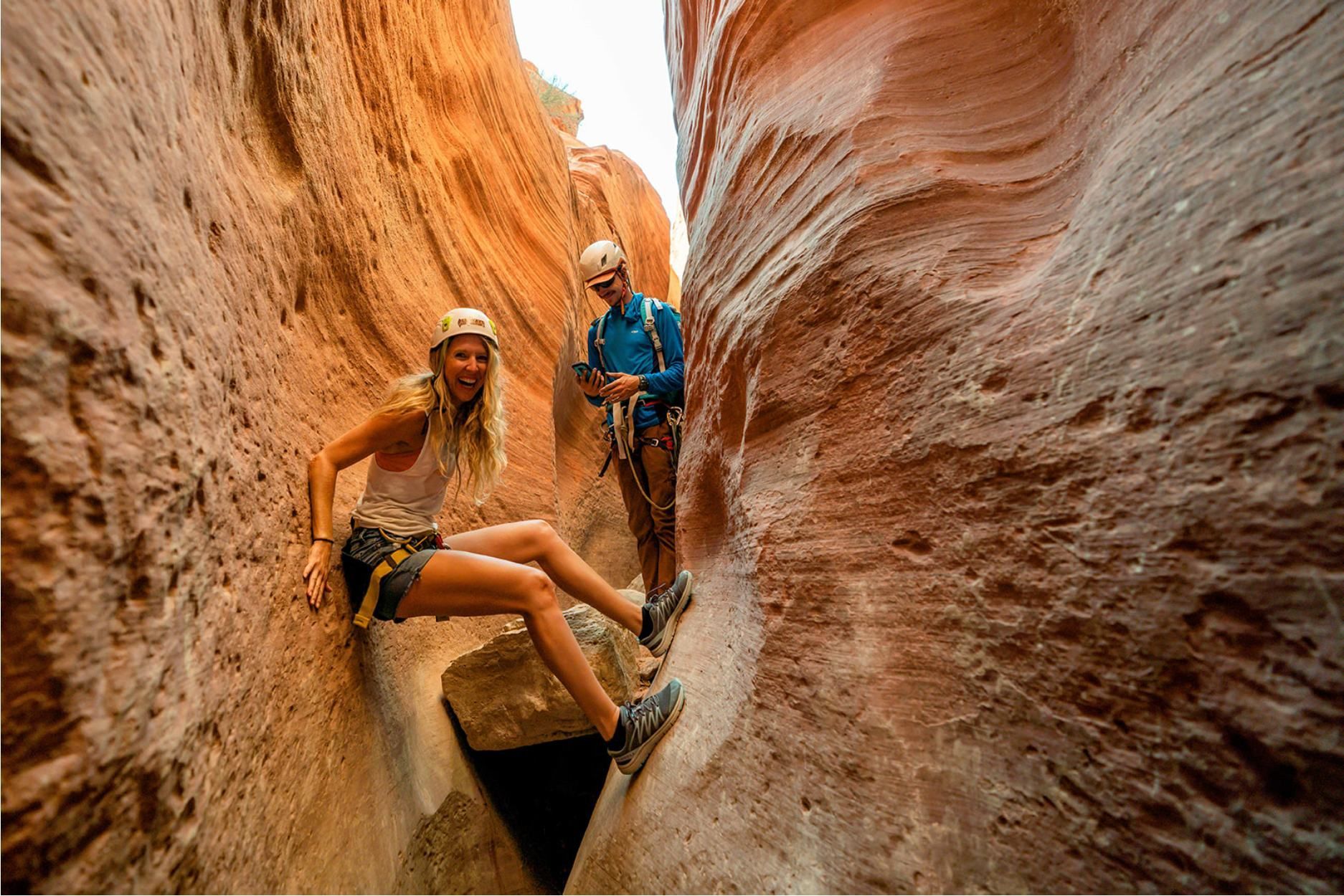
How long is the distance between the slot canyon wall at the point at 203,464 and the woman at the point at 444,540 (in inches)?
6.5

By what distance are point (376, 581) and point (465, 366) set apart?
0.95 metres

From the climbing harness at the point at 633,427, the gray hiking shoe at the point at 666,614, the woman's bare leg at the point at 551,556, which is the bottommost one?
the gray hiking shoe at the point at 666,614

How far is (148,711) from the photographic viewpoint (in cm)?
133

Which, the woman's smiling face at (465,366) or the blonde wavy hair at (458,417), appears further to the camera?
the woman's smiling face at (465,366)

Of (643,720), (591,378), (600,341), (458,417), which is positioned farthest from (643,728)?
(600,341)

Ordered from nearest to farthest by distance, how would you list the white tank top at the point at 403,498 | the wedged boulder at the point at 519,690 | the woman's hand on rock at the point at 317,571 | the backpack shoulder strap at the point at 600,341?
the woman's hand on rock at the point at 317,571, the white tank top at the point at 403,498, the wedged boulder at the point at 519,690, the backpack shoulder strap at the point at 600,341

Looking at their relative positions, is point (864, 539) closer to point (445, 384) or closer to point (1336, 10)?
point (1336, 10)

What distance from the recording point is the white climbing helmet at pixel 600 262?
471 centimetres

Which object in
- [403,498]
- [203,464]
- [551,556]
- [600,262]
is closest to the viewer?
[203,464]

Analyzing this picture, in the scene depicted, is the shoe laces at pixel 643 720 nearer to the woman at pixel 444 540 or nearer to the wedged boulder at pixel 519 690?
the woman at pixel 444 540

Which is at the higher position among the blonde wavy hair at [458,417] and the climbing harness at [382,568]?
the blonde wavy hair at [458,417]

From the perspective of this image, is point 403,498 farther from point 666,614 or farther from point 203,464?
point 666,614

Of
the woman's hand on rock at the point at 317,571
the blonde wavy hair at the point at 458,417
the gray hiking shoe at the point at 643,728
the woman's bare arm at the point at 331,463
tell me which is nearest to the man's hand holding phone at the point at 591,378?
Result: the blonde wavy hair at the point at 458,417

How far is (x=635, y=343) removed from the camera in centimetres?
456
